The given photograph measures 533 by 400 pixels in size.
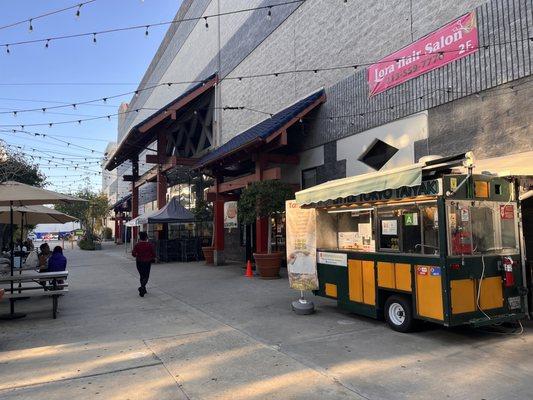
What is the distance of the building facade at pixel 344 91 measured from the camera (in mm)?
8617

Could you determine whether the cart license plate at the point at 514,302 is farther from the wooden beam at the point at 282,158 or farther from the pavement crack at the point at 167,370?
the wooden beam at the point at 282,158

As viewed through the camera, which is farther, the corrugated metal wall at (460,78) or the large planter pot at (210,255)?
the large planter pot at (210,255)

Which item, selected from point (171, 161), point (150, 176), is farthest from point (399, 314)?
point (150, 176)

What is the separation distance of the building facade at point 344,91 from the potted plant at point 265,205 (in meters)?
1.14

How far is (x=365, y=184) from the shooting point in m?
7.13

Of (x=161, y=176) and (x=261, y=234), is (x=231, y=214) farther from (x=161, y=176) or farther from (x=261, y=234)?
(x=261, y=234)

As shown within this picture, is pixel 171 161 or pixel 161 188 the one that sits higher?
pixel 171 161

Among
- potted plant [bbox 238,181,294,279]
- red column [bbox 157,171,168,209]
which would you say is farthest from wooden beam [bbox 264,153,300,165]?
Answer: red column [bbox 157,171,168,209]

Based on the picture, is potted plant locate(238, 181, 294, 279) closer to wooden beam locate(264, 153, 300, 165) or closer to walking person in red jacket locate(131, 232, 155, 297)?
wooden beam locate(264, 153, 300, 165)

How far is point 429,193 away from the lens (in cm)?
618

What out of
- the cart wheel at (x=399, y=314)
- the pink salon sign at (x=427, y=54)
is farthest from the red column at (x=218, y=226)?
the cart wheel at (x=399, y=314)

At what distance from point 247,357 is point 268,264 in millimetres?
7604

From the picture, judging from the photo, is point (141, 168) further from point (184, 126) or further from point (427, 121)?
point (427, 121)

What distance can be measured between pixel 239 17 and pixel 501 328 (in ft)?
58.8
